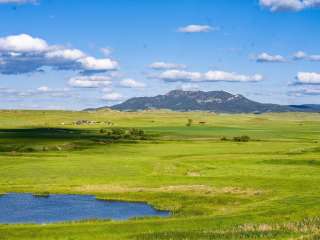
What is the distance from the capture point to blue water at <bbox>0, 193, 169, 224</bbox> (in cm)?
7069

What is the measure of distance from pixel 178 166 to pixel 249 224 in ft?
227

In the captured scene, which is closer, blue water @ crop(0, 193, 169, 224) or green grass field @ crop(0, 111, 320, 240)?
green grass field @ crop(0, 111, 320, 240)

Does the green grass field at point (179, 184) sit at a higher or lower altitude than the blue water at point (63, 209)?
higher

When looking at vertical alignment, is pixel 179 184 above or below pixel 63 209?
above

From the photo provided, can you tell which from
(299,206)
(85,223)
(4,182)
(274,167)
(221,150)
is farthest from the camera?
(221,150)

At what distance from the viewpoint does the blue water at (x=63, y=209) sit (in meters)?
70.7

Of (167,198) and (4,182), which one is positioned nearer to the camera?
(167,198)

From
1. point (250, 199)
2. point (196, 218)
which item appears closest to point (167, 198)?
point (250, 199)

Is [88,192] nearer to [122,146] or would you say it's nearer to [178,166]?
[178,166]

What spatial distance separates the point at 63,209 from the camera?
7694cm

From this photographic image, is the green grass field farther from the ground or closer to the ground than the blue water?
farther from the ground

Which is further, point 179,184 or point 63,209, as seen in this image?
point 179,184

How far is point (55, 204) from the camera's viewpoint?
8100cm

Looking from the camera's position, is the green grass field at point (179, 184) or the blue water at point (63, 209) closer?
the green grass field at point (179, 184)
